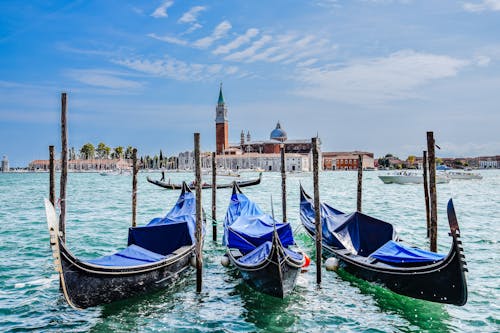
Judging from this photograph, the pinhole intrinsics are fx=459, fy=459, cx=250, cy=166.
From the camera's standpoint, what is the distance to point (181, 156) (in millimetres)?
91562

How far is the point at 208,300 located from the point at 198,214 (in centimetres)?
112

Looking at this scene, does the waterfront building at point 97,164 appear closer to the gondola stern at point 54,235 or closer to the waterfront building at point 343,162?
the waterfront building at point 343,162

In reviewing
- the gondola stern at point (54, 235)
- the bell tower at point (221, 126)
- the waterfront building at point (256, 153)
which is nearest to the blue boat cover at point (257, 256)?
the gondola stern at point (54, 235)

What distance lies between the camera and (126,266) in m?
5.12

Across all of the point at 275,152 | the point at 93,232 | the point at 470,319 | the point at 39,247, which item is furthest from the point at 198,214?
the point at 275,152

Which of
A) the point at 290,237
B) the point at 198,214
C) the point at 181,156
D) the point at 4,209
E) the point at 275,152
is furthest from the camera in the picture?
→ the point at 181,156

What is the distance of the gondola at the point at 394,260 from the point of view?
4656 mm

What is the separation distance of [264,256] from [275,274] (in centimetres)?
42

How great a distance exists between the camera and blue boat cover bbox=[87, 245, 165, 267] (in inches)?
203

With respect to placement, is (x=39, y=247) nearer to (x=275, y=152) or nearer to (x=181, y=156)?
(x=275, y=152)

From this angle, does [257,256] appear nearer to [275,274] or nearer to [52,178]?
[275,274]

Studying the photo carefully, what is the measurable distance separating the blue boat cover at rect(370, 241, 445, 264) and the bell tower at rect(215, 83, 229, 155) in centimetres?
7333

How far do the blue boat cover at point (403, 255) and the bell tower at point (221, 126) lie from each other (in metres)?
73.3

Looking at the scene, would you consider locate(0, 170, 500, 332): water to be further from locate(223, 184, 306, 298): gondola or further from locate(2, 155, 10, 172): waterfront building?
locate(2, 155, 10, 172): waterfront building
